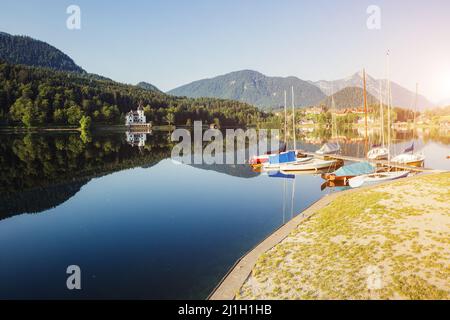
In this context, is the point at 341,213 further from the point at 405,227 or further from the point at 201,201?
the point at 201,201

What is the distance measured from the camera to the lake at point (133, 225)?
15.3 metres

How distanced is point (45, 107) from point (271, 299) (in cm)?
15854

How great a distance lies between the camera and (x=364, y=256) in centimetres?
1410

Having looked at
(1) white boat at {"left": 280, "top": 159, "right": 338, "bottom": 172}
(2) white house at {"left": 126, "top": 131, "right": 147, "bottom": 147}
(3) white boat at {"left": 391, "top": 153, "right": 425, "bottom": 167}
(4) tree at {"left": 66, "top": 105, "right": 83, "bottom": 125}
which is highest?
(4) tree at {"left": 66, "top": 105, "right": 83, "bottom": 125}

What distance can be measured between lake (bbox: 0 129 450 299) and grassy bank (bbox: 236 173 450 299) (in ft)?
10.4

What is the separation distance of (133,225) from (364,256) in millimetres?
16376

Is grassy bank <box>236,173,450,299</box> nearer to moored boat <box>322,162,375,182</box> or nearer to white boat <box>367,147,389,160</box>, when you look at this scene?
moored boat <box>322,162,375,182</box>

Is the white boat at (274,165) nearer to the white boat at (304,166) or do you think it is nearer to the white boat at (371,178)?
the white boat at (304,166)

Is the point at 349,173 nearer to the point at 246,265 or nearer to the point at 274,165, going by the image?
the point at 274,165

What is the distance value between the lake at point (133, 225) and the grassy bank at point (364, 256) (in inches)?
125

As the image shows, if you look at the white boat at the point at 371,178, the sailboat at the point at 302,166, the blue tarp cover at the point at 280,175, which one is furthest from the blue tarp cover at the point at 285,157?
the white boat at the point at 371,178

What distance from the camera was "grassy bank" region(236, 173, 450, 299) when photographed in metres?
11.4

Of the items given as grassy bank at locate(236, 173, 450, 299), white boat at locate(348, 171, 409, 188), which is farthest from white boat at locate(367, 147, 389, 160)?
grassy bank at locate(236, 173, 450, 299)
